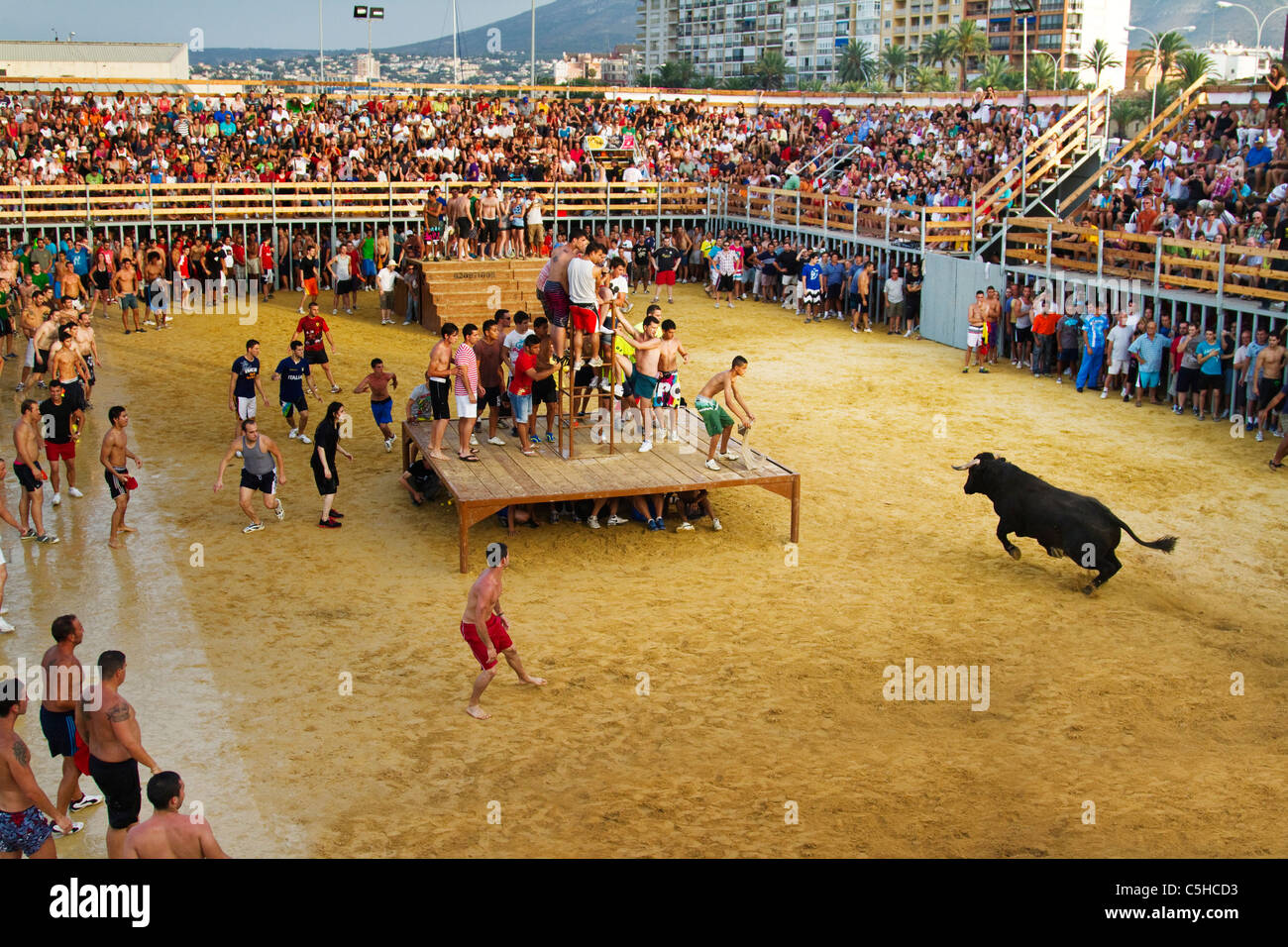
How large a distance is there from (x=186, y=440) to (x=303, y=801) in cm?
1103

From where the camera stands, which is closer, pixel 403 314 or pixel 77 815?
pixel 77 815

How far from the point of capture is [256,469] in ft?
47.2

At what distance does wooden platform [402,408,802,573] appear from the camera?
13.6m

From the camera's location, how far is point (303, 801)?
8.77m

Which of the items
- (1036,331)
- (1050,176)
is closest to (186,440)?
(1036,331)

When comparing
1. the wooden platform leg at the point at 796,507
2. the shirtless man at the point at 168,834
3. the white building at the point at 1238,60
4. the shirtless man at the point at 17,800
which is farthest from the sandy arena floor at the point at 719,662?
the white building at the point at 1238,60

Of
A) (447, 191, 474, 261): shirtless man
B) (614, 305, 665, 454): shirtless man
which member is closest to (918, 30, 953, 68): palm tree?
(447, 191, 474, 261): shirtless man

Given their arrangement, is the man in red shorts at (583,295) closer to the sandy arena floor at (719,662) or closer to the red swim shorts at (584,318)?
the red swim shorts at (584,318)

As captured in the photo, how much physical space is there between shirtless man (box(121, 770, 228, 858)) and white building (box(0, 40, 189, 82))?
3075 inches

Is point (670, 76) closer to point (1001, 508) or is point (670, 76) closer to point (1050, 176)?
point (1050, 176)

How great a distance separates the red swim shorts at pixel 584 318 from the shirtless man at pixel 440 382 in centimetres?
147

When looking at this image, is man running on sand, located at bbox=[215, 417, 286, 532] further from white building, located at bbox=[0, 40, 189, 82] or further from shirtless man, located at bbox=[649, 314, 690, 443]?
white building, located at bbox=[0, 40, 189, 82]

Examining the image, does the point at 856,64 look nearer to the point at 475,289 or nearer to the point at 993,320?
the point at 475,289
